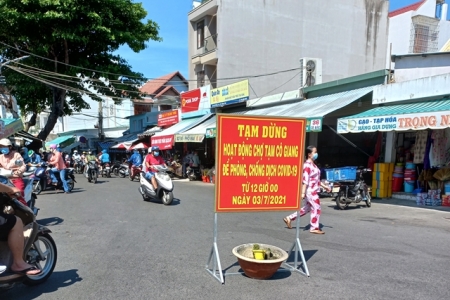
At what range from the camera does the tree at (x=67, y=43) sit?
1861 cm

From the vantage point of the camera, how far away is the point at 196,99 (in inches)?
824

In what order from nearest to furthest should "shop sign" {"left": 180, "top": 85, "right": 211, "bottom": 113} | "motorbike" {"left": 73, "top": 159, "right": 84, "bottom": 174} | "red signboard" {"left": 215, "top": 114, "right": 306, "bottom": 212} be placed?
"red signboard" {"left": 215, "top": 114, "right": 306, "bottom": 212}
"shop sign" {"left": 180, "top": 85, "right": 211, "bottom": 113}
"motorbike" {"left": 73, "top": 159, "right": 84, "bottom": 174}

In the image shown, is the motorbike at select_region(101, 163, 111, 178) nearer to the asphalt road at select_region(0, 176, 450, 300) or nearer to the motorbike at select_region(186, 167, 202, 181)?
the motorbike at select_region(186, 167, 202, 181)

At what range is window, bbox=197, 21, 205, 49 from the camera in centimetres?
2257

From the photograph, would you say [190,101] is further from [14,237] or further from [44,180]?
[14,237]

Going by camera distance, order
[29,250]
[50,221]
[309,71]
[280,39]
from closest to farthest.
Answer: [29,250] < [50,221] < [309,71] < [280,39]

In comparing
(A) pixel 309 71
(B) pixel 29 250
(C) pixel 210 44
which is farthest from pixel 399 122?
(C) pixel 210 44

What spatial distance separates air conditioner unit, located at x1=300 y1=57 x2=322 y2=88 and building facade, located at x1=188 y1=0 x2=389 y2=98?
3663 millimetres

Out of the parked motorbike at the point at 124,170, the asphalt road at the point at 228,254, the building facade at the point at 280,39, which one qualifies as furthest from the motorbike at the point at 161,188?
the building facade at the point at 280,39

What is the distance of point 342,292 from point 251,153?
1.90 metres

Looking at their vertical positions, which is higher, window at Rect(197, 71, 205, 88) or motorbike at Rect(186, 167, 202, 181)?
window at Rect(197, 71, 205, 88)

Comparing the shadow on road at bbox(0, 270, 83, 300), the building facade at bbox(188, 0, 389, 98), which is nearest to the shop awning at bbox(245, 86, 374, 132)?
the building facade at bbox(188, 0, 389, 98)

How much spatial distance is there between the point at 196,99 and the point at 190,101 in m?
0.79

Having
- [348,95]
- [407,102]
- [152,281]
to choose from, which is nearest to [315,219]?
[152,281]
